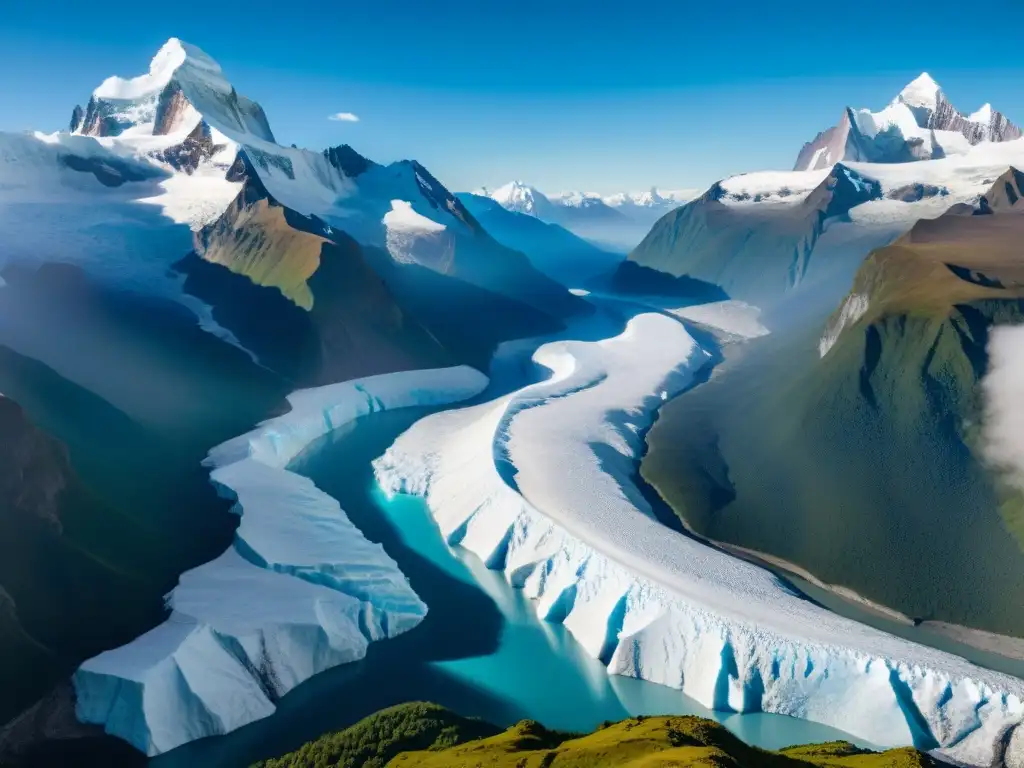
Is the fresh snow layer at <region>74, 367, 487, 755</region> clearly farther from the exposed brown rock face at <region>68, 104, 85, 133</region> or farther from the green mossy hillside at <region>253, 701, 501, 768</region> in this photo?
the exposed brown rock face at <region>68, 104, 85, 133</region>

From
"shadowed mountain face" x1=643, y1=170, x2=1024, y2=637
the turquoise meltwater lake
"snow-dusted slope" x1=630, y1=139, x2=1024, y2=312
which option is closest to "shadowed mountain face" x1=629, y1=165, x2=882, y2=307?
"snow-dusted slope" x1=630, y1=139, x2=1024, y2=312

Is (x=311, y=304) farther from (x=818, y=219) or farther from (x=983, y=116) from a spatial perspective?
(x=983, y=116)

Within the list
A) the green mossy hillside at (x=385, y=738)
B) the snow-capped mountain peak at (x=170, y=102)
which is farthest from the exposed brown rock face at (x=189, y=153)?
the green mossy hillside at (x=385, y=738)

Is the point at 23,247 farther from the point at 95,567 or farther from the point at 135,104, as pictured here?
the point at 95,567

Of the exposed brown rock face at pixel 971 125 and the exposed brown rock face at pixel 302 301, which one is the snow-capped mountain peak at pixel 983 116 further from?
the exposed brown rock face at pixel 302 301

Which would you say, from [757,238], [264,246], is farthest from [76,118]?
[757,238]

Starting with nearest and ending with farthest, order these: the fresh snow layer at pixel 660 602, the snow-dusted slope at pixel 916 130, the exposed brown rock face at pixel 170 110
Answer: the fresh snow layer at pixel 660 602 → the exposed brown rock face at pixel 170 110 → the snow-dusted slope at pixel 916 130
